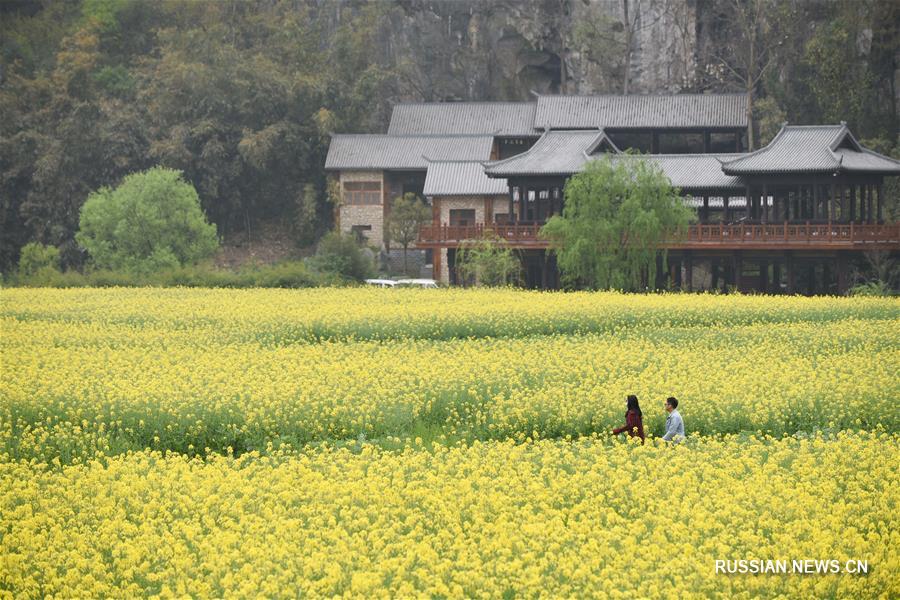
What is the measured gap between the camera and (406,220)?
61031 millimetres

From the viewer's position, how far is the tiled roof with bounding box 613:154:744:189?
52.6m

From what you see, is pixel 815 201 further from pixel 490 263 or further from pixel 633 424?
pixel 633 424

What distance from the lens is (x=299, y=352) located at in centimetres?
2525

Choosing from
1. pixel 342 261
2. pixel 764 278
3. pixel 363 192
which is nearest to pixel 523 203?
pixel 342 261

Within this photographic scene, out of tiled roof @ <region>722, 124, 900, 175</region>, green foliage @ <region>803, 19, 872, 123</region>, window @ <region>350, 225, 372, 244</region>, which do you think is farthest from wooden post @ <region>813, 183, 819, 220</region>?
window @ <region>350, 225, 372, 244</region>

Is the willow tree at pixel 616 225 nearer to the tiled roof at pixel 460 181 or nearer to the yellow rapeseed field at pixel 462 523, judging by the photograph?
the tiled roof at pixel 460 181

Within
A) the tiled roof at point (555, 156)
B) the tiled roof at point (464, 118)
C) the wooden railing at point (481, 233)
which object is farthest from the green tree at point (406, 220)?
the tiled roof at point (464, 118)

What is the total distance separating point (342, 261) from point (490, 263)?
578cm

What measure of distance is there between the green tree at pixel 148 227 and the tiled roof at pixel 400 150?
455 inches

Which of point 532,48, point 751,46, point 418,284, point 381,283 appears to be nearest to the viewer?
point 418,284

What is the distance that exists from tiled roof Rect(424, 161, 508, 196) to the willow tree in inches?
484

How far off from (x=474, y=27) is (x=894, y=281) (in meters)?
36.1

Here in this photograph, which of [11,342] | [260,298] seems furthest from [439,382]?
[260,298]

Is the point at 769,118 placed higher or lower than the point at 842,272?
higher
